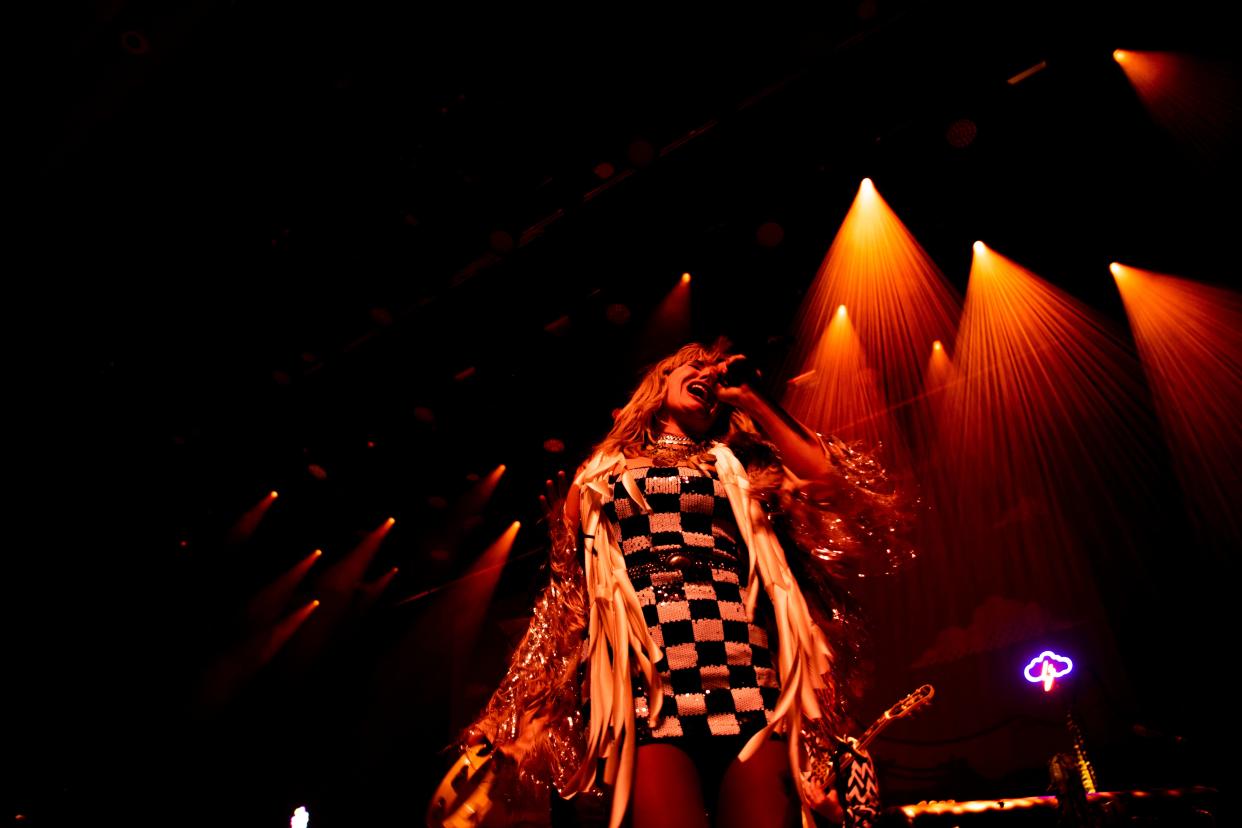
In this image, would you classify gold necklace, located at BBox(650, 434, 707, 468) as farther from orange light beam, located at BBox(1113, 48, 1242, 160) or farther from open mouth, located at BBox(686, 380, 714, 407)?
orange light beam, located at BBox(1113, 48, 1242, 160)

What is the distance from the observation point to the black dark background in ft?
10.6

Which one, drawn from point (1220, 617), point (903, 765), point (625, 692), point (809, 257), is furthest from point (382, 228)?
point (1220, 617)

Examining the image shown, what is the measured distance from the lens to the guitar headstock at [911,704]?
9.77 ft

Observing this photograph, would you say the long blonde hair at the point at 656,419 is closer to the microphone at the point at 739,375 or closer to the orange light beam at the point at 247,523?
the microphone at the point at 739,375

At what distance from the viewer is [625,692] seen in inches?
52.5

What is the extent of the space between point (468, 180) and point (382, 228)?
26.2 inches

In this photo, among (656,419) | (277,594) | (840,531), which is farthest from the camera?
(277,594)

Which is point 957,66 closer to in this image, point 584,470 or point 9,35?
point 584,470

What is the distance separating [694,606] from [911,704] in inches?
83.0

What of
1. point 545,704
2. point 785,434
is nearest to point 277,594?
point 545,704

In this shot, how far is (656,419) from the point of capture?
195 centimetres

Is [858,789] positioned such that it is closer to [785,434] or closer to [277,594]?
[785,434]

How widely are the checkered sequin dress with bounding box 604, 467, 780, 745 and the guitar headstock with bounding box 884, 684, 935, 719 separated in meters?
1.89

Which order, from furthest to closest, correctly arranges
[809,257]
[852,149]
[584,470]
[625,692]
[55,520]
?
[55,520] → [809,257] → [852,149] → [584,470] → [625,692]
